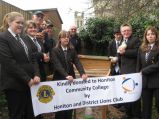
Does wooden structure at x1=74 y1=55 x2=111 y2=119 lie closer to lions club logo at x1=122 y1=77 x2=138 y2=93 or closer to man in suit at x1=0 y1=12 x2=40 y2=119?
lions club logo at x1=122 y1=77 x2=138 y2=93

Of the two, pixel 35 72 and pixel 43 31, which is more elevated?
pixel 43 31

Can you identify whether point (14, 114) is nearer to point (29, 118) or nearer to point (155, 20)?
point (29, 118)

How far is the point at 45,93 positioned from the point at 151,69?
1956mm

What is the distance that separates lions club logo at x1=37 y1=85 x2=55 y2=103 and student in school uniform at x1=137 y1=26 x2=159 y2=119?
1.74 m

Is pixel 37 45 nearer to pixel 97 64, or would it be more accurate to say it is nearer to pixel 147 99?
pixel 97 64

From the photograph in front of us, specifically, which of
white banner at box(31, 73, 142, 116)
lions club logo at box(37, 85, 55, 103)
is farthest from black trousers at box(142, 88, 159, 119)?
lions club logo at box(37, 85, 55, 103)

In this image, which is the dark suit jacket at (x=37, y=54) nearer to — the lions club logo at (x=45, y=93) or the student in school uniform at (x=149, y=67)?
the lions club logo at (x=45, y=93)

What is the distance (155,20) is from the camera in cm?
1211

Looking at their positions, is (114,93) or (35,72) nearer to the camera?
(35,72)

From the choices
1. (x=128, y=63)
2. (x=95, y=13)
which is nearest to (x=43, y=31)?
(x=128, y=63)

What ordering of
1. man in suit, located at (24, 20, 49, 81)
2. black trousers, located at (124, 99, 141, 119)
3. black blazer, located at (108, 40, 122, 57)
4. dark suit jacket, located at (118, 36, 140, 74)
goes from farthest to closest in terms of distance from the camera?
black blazer, located at (108, 40, 122, 57) < black trousers, located at (124, 99, 141, 119) < dark suit jacket, located at (118, 36, 140, 74) < man in suit, located at (24, 20, 49, 81)

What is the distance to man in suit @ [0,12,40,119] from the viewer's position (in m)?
5.52

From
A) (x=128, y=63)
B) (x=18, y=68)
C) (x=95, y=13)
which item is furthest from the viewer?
(x=95, y=13)

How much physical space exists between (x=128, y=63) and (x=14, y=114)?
2909 mm
